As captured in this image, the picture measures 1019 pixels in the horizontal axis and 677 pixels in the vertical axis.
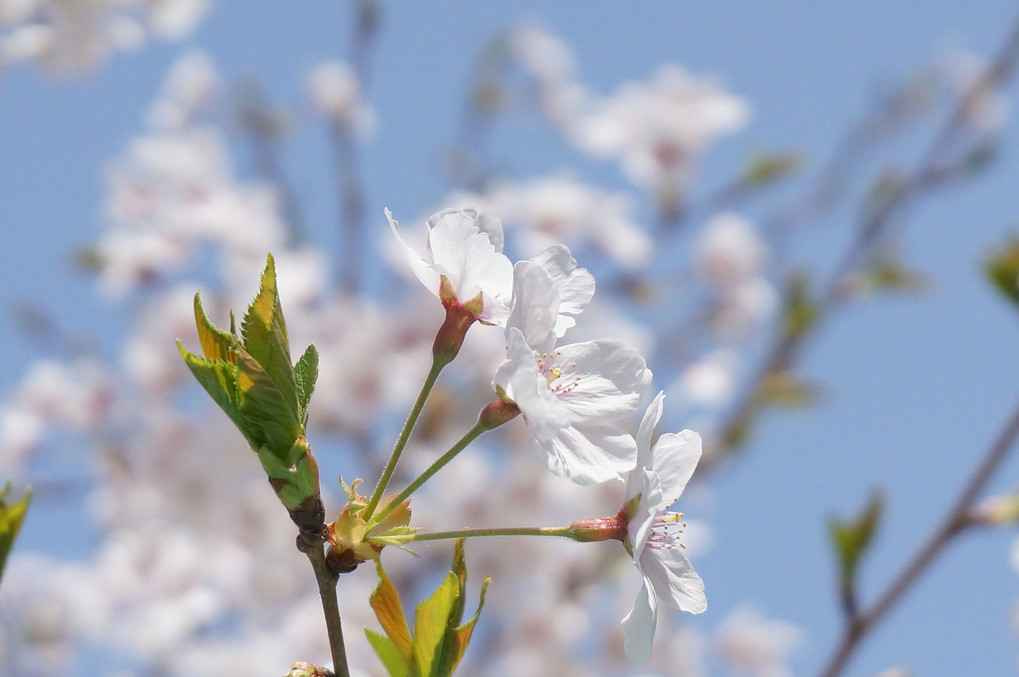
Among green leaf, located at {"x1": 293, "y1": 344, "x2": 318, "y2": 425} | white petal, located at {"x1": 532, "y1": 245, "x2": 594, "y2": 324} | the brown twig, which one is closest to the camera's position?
the brown twig

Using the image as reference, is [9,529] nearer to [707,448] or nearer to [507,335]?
[507,335]

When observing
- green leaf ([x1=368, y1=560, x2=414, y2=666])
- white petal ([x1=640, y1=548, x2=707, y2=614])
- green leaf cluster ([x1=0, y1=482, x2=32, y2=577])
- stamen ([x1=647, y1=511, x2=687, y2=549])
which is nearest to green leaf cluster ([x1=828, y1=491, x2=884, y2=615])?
stamen ([x1=647, y1=511, x2=687, y2=549])

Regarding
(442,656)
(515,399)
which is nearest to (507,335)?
(515,399)

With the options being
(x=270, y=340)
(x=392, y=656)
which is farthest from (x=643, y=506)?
(x=270, y=340)

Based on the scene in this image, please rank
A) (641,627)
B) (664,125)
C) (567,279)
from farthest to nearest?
(664,125) → (567,279) → (641,627)

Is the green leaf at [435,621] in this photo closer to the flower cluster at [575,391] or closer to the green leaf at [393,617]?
the green leaf at [393,617]

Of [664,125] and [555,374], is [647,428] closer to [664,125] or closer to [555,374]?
[555,374]

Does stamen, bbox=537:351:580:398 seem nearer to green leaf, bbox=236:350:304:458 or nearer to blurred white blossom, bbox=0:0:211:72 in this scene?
green leaf, bbox=236:350:304:458
